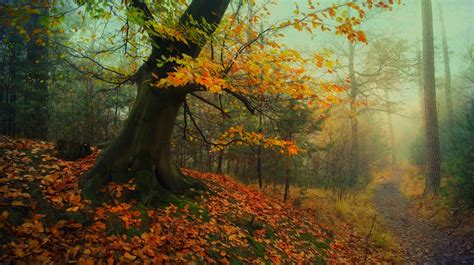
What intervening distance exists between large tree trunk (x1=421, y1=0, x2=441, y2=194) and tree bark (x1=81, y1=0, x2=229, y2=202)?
38.9ft

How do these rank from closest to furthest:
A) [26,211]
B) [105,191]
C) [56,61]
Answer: [26,211] → [105,191] → [56,61]

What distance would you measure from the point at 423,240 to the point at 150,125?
845cm

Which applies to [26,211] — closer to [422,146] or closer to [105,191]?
[105,191]

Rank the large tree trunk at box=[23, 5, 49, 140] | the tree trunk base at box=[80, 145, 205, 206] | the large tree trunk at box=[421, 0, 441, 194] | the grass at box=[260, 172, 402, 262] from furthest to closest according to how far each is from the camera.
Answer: the large tree trunk at box=[421, 0, 441, 194]
the large tree trunk at box=[23, 5, 49, 140]
the grass at box=[260, 172, 402, 262]
the tree trunk base at box=[80, 145, 205, 206]

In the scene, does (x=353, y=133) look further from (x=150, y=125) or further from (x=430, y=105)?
(x=150, y=125)

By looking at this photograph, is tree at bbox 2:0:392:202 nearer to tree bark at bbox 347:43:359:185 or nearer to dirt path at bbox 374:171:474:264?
dirt path at bbox 374:171:474:264

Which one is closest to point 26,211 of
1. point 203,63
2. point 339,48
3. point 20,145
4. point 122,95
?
point 20,145

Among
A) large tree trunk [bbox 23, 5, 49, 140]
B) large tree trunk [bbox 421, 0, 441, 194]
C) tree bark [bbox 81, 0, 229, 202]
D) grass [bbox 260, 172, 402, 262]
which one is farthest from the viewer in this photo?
large tree trunk [bbox 421, 0, 441, 194]

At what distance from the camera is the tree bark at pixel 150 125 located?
5.11m

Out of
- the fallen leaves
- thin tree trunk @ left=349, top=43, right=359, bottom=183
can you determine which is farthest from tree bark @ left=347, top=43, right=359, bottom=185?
the fallen leaves

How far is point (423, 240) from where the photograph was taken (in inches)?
329

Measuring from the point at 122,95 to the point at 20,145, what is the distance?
670 cm

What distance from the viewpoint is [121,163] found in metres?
5.23

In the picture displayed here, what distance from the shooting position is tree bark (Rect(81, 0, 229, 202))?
5109 mm
